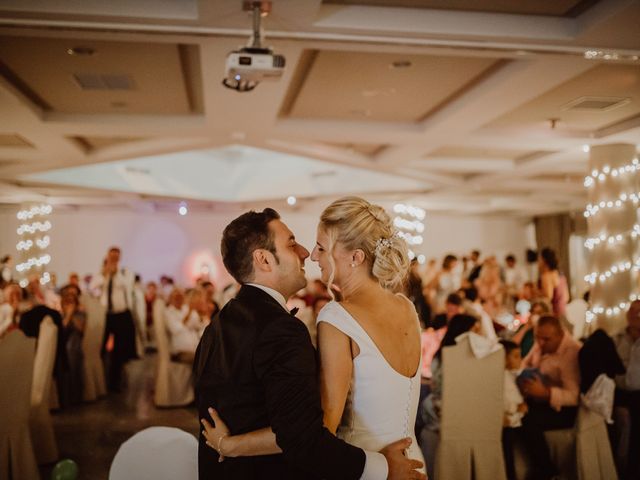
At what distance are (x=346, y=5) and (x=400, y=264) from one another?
111 inches

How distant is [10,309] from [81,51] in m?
3.07

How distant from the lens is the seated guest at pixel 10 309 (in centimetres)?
641

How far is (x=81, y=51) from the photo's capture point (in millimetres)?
4852

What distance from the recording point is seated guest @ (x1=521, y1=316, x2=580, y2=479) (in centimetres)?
422

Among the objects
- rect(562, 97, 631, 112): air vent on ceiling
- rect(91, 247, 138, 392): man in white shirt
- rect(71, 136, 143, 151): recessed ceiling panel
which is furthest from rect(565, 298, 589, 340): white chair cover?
rect(71, 136, 143, 151): recessed ceiling panel

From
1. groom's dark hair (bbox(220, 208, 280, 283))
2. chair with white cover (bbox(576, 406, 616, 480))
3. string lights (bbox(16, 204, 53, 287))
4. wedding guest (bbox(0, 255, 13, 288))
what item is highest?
string lights (bbox(16, 204, 53, 287))

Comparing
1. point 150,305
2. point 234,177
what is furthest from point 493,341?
point 234,177

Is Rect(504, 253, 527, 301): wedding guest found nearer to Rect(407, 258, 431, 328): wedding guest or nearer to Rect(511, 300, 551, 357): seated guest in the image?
Rect(511, 300, 551, 357): seated guest

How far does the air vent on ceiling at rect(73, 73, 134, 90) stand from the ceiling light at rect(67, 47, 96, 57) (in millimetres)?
570

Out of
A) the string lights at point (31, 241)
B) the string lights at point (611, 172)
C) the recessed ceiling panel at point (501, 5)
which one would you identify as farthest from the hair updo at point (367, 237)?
the string lights at point (31, 241)

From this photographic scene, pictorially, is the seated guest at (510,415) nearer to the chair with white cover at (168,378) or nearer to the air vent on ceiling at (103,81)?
the chair with white cover at (168,378)

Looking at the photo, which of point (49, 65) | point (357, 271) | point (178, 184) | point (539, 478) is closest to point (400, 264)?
point (357, 271)

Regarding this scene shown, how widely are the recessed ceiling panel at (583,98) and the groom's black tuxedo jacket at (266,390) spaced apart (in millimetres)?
4657

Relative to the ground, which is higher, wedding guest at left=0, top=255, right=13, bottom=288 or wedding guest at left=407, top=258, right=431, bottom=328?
wedding guest at left=0, top=255, right=13, bottom=288
